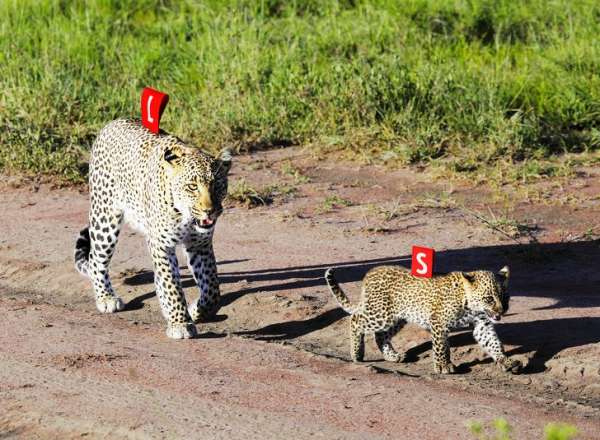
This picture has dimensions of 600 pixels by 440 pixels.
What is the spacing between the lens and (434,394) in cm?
714

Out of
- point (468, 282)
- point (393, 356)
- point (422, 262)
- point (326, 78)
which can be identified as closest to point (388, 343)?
point (393, 356)

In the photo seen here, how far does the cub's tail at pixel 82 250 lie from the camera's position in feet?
31.5

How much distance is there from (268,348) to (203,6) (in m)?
8.40

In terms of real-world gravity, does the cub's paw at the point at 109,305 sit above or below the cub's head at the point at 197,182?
below

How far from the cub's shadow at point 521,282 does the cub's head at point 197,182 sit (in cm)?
94

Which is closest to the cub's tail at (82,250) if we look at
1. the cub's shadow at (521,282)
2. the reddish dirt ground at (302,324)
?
the reddish dirt ground at (302,324)

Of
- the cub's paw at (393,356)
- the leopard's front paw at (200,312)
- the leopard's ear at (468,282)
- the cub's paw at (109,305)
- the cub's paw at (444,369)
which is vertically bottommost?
the cub's paw at (109,305)

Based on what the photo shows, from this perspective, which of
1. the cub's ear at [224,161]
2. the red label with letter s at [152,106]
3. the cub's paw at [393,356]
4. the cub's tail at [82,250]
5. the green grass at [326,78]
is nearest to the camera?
the cub's paw at [393,356]

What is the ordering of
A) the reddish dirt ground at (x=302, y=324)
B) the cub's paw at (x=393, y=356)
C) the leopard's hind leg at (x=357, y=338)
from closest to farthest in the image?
1. the reddish dirt ground at (x=302, y=324)
2. the leopard's hind leg at (x=357, y=338)
3. the cub's paw at (x=393, y=356)

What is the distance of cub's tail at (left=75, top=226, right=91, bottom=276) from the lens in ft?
31.5

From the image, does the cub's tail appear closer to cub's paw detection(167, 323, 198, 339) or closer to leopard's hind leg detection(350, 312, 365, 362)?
cub's paw detection(167, 323, 198, 339)

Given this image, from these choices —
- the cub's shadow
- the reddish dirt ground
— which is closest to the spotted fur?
the reddish dirt ground

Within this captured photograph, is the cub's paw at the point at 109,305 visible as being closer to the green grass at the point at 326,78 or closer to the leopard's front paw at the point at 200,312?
the leopard's front paw at the point at 200,312

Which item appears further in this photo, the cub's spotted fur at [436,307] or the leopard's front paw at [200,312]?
the leopard's front paw at [200,312]
